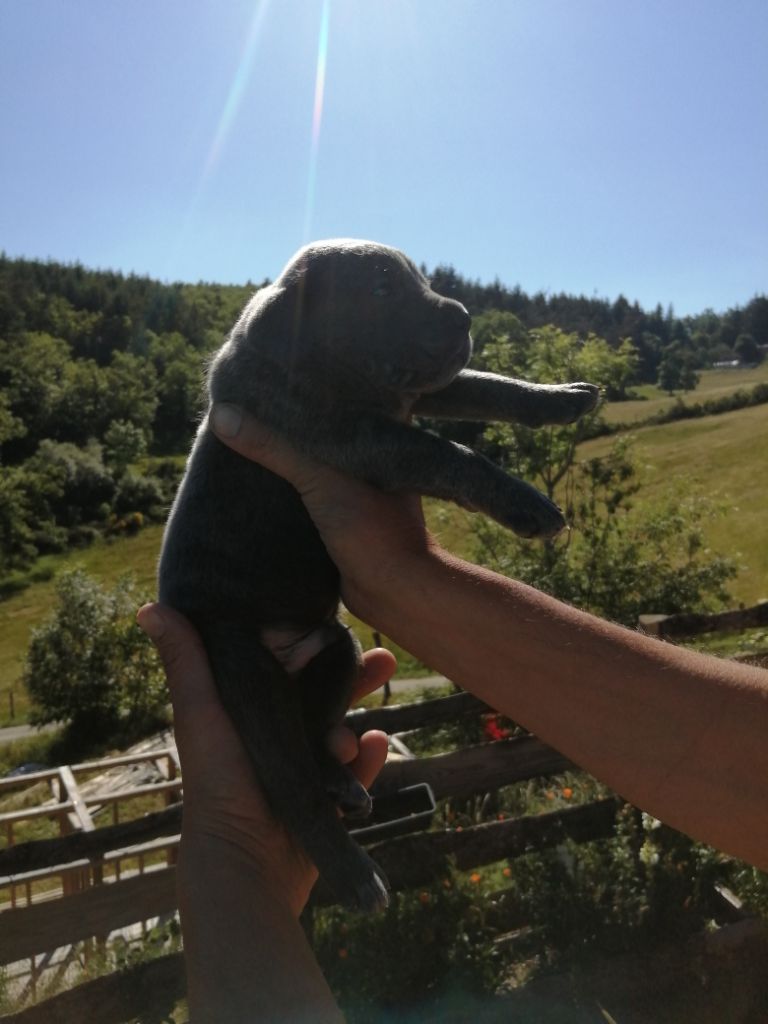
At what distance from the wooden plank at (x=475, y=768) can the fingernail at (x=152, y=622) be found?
12.4 ft

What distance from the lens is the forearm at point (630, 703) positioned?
2.06 m

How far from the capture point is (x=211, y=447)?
3.57 meters

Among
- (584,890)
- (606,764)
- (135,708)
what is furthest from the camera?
(135,708)

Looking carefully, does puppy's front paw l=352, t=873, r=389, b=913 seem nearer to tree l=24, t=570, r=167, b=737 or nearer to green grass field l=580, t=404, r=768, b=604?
green grass field l=580, t=404, r=768, b=604

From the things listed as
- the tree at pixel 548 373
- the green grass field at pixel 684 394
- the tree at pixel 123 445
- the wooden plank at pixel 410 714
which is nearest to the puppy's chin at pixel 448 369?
the wooden plank at pixel 410 714

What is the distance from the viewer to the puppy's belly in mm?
3488

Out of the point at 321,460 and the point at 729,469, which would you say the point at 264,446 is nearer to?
the point at 321,460

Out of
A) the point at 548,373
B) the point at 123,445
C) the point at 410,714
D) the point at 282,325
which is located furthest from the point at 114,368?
the point at 282,325

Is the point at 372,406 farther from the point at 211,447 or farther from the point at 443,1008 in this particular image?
the point at 443,1008

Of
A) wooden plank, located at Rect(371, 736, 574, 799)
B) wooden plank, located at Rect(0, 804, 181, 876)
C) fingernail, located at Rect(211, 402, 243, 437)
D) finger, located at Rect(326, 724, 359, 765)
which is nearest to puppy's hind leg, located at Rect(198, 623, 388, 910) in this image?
finger, located at Rect(326, 724, 359, 765)

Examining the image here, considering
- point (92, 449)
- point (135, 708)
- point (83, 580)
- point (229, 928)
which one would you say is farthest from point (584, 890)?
point (92, 449)

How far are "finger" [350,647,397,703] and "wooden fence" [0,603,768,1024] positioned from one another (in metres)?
2.67

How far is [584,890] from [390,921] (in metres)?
1.88

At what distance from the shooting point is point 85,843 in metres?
5.48
